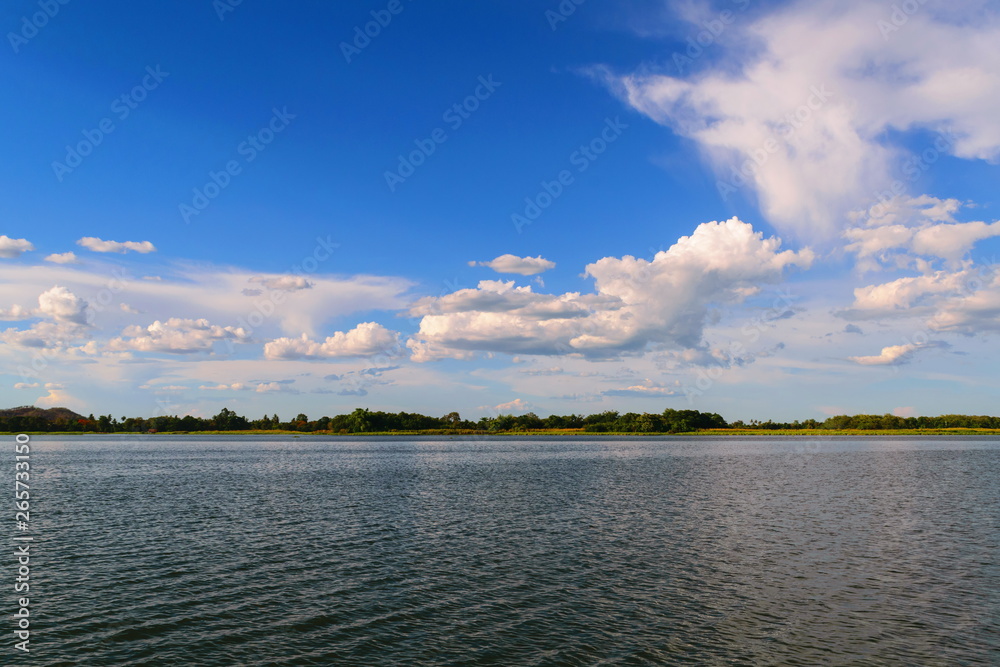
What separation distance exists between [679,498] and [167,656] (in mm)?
52643

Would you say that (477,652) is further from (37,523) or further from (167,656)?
(37,523)

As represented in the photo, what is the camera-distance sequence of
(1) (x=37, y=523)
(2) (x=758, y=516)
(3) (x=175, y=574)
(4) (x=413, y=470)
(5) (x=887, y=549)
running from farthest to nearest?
(4) (x=413, y=470), (2) (x=758, y=516), (1) (x=37, y=523), (5) (x=887, y=549), (3) (x=175, y=574)

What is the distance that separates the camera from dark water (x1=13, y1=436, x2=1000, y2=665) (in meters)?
22.8

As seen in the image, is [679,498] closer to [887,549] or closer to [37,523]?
[887,549]

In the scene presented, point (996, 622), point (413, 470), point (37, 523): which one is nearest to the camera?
point (996, 622)

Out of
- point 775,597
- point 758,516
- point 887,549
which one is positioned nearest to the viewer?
point 775,597

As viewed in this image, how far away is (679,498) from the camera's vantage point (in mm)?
64250

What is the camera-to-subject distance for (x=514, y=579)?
105 feet

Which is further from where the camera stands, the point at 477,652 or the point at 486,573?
the point at 486,573

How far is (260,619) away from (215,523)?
85.8 ft

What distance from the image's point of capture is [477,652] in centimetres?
2236

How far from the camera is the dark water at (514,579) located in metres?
22.8

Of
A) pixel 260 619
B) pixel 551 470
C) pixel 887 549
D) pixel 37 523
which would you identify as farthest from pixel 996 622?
pixel 551 470

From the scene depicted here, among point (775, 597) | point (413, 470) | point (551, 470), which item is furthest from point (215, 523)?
point (551, 470)
